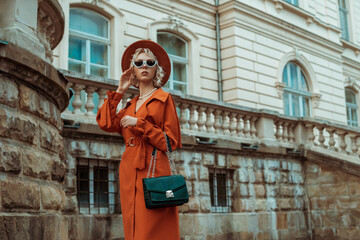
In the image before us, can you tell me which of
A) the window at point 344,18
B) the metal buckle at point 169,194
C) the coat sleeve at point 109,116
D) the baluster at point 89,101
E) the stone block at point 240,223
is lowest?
the stone block at point 240,223

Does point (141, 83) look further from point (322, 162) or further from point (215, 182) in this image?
point (322, 162)

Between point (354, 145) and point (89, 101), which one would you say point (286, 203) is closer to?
point (354, 145)

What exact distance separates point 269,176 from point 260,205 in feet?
2.48

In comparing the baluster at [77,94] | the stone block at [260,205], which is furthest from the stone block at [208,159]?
the baluster at [77,94]

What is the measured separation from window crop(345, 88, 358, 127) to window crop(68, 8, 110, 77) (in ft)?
41.0

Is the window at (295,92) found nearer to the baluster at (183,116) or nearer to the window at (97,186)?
the baluster at (183,116)

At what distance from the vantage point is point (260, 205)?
11086mm

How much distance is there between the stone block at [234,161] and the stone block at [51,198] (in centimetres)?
582

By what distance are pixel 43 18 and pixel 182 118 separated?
14.9 feet

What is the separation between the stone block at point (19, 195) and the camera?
4172mm

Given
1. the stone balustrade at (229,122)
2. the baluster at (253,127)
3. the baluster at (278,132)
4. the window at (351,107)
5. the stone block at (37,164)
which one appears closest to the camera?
the stone block at (37,164)

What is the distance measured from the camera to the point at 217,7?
53.5 feet

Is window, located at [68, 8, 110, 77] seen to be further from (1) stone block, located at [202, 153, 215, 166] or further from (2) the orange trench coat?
(2) the orange trench coat

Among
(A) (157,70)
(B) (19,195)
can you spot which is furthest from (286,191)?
(B) (19,195)
